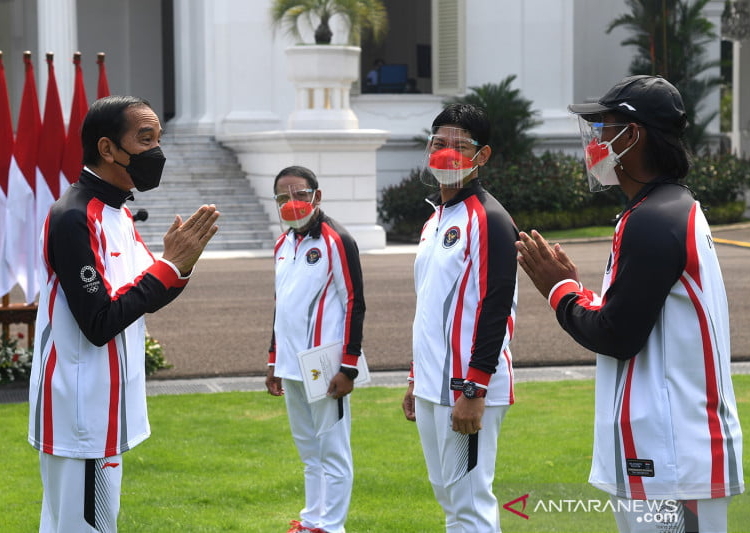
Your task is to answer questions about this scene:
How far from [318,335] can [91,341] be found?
2.22m

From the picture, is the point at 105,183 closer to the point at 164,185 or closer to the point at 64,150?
the point at 64,150

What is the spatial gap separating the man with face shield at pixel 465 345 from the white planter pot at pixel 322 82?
1756 centimetres

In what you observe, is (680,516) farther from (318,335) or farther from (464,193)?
(318,335)

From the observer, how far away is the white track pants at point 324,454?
569 cm

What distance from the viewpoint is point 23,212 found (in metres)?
9.98

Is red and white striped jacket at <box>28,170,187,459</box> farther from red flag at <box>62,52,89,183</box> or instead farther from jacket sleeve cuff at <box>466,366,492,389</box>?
red flag at <box>62,52,89,183</box>

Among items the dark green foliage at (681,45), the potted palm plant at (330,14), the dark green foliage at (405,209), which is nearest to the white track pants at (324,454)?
the potted palm plant at (330,14)

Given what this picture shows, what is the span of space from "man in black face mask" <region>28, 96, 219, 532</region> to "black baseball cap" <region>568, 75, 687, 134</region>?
4.27ft

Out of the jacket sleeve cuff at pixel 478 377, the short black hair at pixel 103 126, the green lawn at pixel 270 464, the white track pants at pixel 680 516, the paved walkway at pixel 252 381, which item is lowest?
the paved walkway at pixel 252 381

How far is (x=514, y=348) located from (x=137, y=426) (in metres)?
8.14

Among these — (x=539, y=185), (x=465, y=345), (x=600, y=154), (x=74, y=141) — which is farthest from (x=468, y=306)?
(x=539, y=185)

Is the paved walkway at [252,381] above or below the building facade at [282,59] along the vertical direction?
below

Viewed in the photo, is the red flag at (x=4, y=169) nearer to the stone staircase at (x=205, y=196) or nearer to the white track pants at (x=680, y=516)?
the white track pants at (x=680, y=516)

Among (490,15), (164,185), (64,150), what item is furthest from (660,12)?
(64,150)
